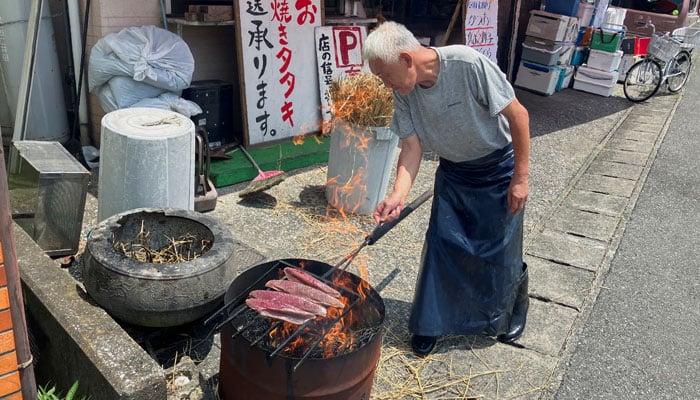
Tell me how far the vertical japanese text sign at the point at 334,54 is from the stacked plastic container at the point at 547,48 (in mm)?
6117

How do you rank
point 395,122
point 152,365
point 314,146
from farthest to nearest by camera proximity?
1. point 314,146
2. point 395,122
3. point 152,365

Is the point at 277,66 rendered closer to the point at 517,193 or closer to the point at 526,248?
the point at 526,248

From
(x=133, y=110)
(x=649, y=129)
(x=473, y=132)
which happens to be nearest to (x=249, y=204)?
(x=133, y=110)

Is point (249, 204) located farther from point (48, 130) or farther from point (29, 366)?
point (29, 366)

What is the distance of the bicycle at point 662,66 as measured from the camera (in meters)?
13.3

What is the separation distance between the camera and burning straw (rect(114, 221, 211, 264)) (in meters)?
3.63

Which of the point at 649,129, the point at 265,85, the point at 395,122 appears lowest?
the point at 649,129

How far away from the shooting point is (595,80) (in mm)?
13570

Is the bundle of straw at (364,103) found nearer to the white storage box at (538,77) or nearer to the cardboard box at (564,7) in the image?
the white storage box at (538,77)

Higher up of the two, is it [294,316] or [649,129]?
[294,316]

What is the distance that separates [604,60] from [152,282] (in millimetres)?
13238

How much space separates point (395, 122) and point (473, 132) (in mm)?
552

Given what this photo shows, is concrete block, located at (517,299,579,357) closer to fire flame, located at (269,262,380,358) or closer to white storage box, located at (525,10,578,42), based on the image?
fire flame, located at (269,262,380,358)

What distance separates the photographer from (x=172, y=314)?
3.26m
